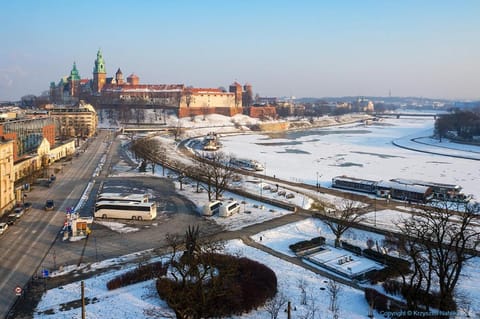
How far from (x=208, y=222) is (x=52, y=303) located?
8.05 m

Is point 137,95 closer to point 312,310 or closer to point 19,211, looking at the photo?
point 19,211

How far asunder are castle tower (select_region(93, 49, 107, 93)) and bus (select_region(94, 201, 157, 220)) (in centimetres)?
7639

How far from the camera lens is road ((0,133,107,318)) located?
38.9 feet

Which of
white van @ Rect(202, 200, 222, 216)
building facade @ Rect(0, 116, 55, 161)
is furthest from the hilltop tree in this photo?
building facade @ Rect(0, 116, 55, 161)

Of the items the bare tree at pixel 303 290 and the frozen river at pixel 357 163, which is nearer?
the bare tree at pixel 303 290

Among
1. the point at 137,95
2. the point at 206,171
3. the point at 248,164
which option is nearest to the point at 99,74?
the point at 137,95

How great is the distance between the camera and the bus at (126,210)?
17969 millimetres

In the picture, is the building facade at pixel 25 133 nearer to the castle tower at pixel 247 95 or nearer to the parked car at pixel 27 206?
the parked car at pixel 27 206

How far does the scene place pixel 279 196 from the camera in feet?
75.7

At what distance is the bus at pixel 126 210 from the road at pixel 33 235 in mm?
1620

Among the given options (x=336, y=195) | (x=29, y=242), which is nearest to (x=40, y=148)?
(x=29, y=242)

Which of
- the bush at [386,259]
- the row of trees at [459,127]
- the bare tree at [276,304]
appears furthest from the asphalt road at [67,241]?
the row of trees at [459,127]

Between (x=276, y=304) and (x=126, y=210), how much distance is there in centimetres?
948

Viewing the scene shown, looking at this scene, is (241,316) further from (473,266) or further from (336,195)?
A: (336,195)
